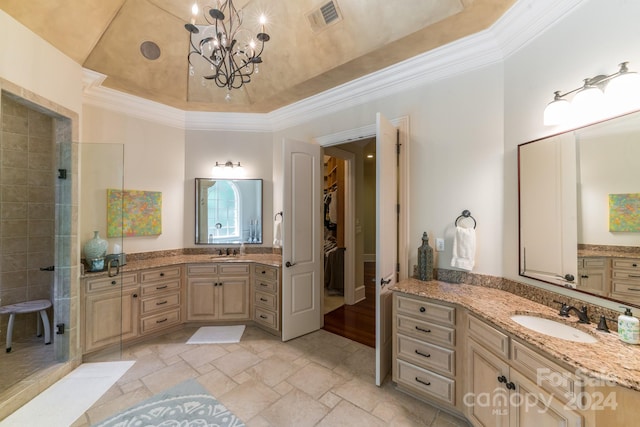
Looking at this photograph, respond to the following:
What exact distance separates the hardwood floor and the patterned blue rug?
65.8 inches

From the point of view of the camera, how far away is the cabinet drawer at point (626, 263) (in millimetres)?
1302

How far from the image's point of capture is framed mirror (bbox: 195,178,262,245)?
388cm

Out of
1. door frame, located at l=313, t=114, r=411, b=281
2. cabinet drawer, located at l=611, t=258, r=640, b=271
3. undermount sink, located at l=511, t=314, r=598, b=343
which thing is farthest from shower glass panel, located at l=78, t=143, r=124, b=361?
cabinet drawer, located at l=611, t=258, r=640, b=271

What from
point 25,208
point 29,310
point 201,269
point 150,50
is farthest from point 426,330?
point 25,208

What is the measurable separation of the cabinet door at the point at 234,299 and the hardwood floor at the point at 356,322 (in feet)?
3.85

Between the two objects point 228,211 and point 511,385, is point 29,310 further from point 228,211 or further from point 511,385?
point 511,385

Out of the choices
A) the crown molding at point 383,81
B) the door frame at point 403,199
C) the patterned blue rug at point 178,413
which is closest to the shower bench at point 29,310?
the patterned blue rug at point 178,413

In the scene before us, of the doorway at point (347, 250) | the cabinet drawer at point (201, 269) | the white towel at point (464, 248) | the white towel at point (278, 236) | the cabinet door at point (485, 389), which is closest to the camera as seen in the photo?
the cabinet door at point (485, 389)

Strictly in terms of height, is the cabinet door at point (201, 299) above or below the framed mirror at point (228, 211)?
below

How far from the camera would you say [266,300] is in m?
3.32

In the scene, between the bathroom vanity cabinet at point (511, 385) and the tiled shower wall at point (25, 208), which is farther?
the tiled shower wall at point (25, 208)

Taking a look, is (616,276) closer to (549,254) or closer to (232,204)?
(549,254)

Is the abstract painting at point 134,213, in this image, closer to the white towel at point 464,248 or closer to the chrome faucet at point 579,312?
the white towel at point 464,248

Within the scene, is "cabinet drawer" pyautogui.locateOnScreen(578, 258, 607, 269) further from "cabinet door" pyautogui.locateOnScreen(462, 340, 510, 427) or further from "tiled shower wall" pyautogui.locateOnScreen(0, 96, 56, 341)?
"tiled shower wall" pyautogui.locateOnScreen(0, 96, 56, 341)
